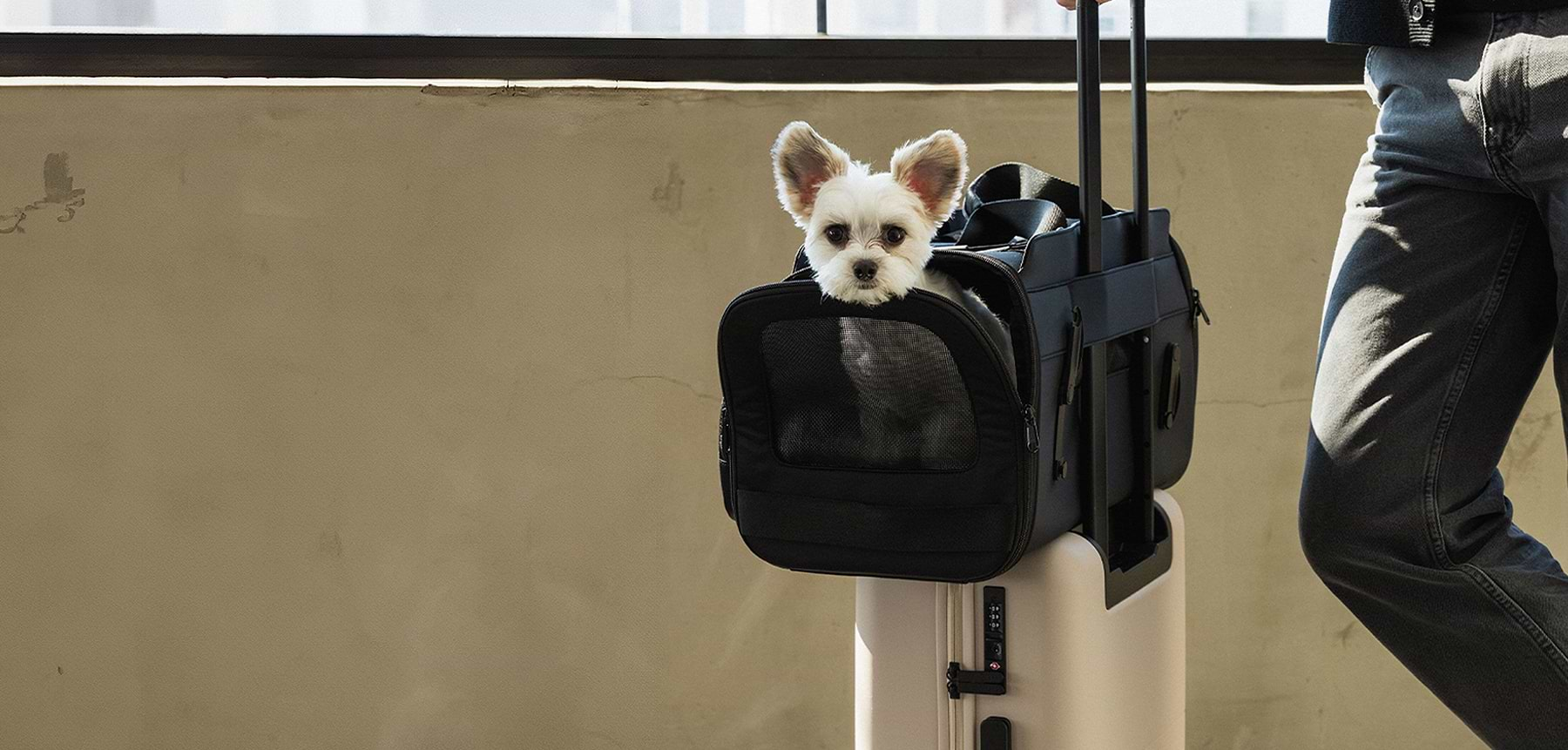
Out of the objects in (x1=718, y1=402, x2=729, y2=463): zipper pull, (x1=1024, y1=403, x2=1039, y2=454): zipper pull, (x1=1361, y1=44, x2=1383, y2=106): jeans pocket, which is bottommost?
(x1=718, y1=402, x2=729, y2=463): zipper pull

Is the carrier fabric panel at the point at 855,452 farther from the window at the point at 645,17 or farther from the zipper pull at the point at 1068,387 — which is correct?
the window at the point at 645,17

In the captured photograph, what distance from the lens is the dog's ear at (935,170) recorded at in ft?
3.95

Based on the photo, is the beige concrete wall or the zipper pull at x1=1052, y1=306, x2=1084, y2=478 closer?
the zipper pull at x1=1052, y1=306, x2=1084, y2=478

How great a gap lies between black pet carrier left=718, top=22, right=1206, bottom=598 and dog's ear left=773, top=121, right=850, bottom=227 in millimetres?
86

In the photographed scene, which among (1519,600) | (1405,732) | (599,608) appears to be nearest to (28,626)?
(599,608)

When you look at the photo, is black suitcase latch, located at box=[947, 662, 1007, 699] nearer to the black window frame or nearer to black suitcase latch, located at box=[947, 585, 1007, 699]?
black suitcase latch, located at box=[947, 585, 1007, 699]

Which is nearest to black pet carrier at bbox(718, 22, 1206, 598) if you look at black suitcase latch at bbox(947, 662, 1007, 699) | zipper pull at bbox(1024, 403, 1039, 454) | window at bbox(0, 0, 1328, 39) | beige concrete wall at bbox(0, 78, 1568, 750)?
zipper pull at bbox(1024, 403, 1039, 454)

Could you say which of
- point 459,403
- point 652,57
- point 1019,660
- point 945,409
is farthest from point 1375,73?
point 459,403

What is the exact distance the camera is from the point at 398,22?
6.07 ft

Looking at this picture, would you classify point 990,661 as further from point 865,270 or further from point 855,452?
point 865,270

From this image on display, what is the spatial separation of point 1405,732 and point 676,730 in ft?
3.48

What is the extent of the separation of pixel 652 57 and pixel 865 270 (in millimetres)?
865

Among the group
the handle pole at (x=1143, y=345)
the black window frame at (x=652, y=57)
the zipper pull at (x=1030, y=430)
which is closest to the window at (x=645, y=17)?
the black window frame at (x=652, y=57)

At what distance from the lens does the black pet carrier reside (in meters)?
1.09
